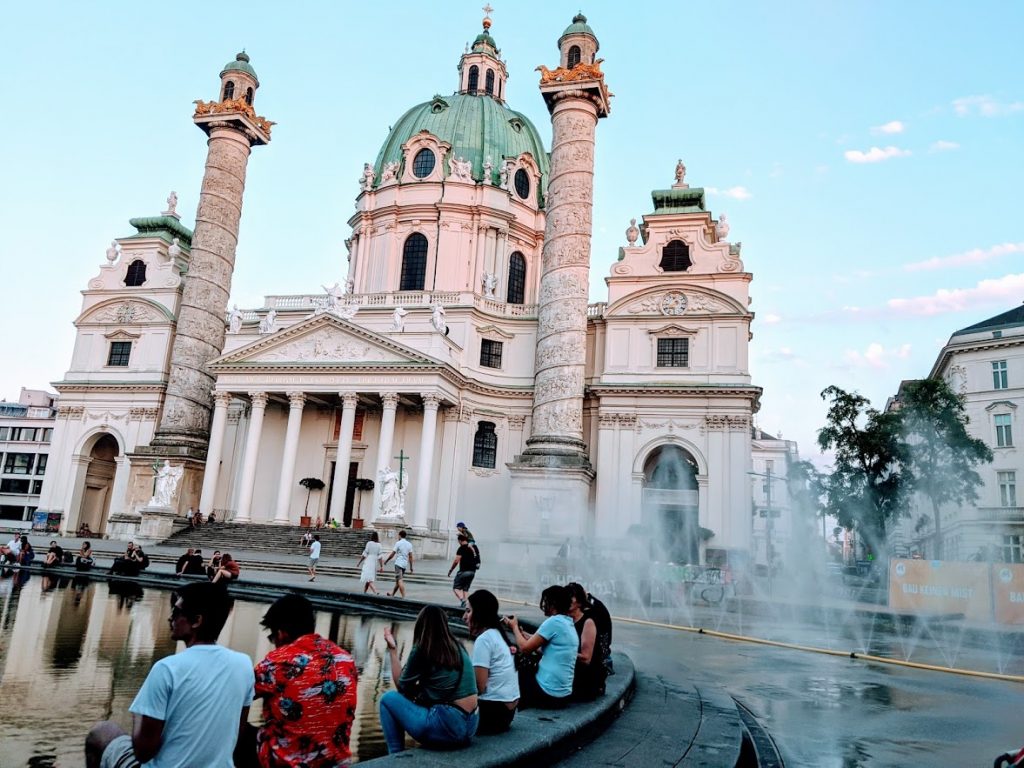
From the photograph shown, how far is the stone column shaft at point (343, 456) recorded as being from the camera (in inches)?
1345

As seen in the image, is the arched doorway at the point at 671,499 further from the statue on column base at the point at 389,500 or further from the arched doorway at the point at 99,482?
the arched doorway at the point at 99,482

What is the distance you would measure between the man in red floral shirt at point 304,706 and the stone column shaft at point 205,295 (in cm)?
3594

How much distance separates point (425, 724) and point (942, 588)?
18350 mm

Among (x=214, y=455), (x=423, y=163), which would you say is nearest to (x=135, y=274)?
(x=214, y=455)

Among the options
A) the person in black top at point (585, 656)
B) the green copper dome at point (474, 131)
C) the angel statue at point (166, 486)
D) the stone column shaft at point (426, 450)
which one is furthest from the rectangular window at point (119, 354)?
the person in black top at point (585, 656)

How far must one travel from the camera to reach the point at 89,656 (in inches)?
327

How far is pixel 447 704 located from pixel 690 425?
32242 millimetres

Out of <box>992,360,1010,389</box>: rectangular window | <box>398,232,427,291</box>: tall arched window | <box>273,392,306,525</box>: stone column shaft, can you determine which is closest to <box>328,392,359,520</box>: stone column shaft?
<box>273,392,306,525</box>: stone column shaft

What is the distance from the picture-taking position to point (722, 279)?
36.4 m

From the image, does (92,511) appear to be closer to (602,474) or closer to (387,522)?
(387,522)

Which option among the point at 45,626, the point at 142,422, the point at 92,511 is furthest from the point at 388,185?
the point at 45,626

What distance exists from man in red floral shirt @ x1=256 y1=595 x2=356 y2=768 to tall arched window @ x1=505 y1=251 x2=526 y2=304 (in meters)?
41.4

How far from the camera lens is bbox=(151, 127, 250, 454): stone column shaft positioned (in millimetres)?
37719

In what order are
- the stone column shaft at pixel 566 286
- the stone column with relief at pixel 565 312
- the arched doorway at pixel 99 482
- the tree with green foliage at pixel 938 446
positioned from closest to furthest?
the stone column with relief at pixel 565 312 → the stone column shaft at pixel 566 286 → the tree with green foliage at pixel 938 446 → the arched doorway at pixel 99 482
